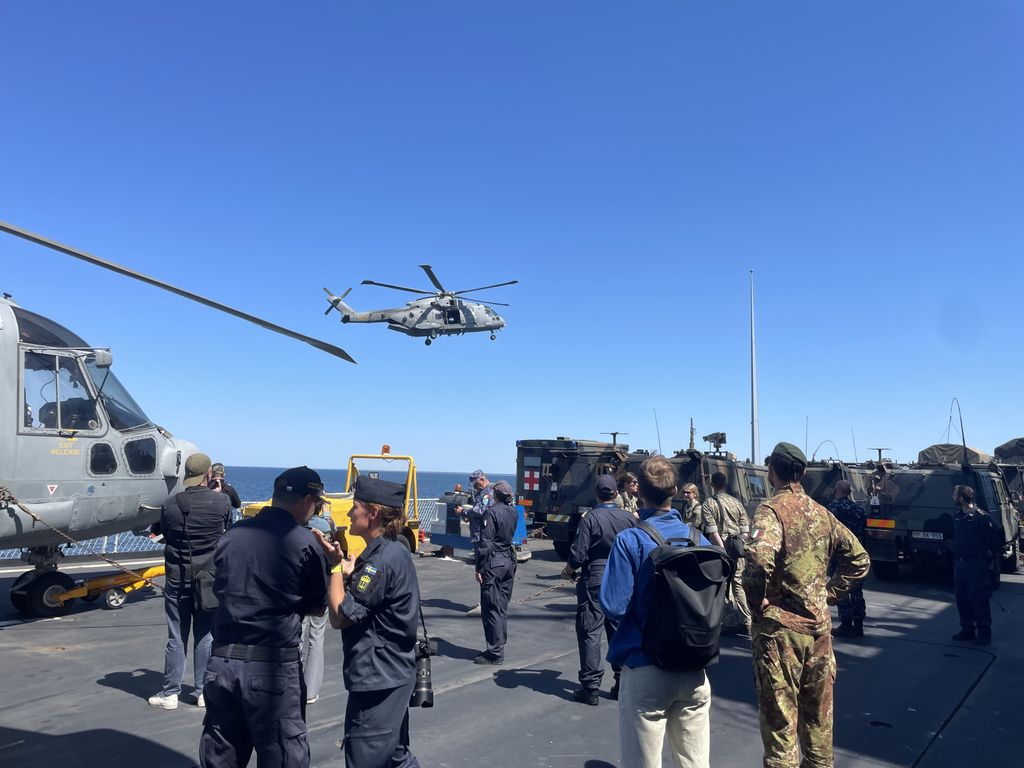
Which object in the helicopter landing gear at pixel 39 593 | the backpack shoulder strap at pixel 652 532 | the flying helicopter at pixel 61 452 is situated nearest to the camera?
the backpack shoulder strap at pixel 652 532

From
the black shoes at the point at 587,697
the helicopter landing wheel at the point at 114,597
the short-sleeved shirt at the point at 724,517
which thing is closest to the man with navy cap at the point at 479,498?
the short-sleeved shirt at the point at 724,517

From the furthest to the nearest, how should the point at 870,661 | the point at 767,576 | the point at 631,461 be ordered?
the point at 631,461 < the point at 870,661 < the point at 767,576

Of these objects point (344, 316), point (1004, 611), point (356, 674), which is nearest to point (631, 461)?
point (1004, 611)

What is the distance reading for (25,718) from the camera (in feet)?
16.6

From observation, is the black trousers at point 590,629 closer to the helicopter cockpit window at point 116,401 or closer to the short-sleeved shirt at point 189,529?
the short-sleeved shirt at point 189,529

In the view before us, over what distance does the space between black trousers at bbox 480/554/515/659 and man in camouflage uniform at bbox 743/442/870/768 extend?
11.5 feet

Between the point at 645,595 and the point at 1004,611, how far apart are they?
9769mm

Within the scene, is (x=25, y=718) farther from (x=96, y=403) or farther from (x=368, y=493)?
(x=96, y=403)

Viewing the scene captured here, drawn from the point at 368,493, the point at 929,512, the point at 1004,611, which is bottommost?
the point at 1004,611

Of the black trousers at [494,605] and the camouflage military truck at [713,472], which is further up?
the camouflage military truck at [713,472]

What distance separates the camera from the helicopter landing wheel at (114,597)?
29.7 feet

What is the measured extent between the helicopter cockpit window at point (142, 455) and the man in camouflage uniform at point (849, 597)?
853cm

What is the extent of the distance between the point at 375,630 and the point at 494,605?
3.82 meters

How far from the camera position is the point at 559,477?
50.9 feet
